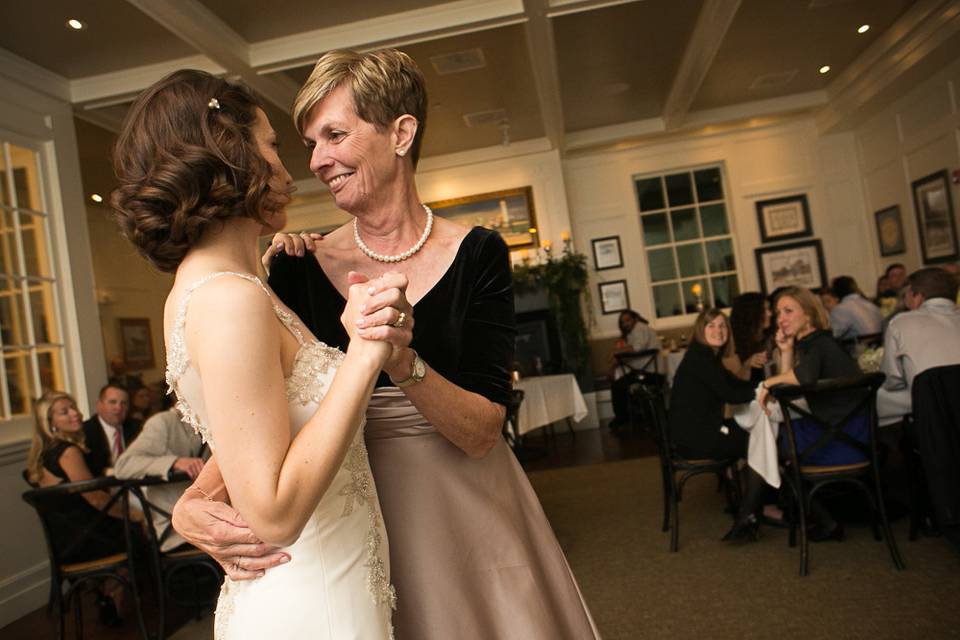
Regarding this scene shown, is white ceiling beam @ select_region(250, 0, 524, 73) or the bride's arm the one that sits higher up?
white ceiling beam @ select_region(250, 0, 524, 73)

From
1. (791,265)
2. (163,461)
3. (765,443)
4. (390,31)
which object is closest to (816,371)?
(765,443)

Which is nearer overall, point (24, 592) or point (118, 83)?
point (24, 592)

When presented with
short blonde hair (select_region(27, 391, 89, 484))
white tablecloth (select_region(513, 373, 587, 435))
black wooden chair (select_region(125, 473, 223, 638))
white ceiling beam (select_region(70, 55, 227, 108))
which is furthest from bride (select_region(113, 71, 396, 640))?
white ceiling beam (select_region(70, 55, 227, 108))

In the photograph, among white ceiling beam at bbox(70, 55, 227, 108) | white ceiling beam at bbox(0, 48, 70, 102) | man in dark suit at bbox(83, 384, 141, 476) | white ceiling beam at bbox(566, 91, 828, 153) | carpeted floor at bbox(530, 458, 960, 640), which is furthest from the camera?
white ceiling beam at bbox(566, 91, 828, 153)

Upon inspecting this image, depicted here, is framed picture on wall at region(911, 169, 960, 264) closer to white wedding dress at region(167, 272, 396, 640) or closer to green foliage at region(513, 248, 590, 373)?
green foliage at region(513, 248, 590, 373)

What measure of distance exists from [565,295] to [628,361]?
145 centimetres

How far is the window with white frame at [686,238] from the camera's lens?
1138 cm

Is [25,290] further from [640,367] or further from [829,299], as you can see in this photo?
[829,299]

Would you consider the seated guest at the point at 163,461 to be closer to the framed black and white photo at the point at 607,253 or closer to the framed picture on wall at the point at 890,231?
the framed black and white photo at the point at 607,253

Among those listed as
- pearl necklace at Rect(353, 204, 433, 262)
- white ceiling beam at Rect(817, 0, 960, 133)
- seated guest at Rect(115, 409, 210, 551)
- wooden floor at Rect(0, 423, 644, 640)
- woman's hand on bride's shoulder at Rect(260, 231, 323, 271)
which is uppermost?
white ceiling beam at Rect(817, 0, 960, 133)

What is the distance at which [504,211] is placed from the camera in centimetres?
1082

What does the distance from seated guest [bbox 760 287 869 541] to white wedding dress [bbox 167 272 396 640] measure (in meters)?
3.39

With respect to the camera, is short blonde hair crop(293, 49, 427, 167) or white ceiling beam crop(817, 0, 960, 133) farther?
white ceiling beam crop(817, 0, 960, 133)

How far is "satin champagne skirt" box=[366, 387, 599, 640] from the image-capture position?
1.24 meters
